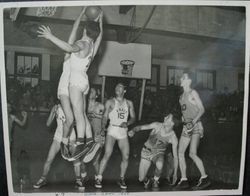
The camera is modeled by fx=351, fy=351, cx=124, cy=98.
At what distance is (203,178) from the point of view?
0.80 m

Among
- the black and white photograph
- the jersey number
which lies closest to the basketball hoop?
the black and white photograph

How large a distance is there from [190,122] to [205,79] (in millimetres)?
102

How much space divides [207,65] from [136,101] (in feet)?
0.59

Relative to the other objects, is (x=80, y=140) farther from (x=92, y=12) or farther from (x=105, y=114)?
(x=92, y=12)

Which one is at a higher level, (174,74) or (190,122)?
(174,74)

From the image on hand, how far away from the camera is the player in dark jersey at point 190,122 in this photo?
78 cm

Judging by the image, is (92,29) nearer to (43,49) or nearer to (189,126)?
(43,49)

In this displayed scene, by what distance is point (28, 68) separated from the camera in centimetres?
77

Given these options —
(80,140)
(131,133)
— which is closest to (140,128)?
(131,133)

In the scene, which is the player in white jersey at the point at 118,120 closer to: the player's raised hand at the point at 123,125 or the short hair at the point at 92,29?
the player's raised hand at the point at 123,125

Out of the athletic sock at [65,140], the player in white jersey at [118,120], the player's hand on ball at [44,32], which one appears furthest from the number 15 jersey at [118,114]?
the player's hand on ball at [44,32]

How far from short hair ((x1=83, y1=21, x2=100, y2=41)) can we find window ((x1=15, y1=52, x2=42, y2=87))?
12cm

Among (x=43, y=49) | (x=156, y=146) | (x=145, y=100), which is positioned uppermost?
(x=43, y=49)

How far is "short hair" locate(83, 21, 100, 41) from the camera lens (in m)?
0.76
